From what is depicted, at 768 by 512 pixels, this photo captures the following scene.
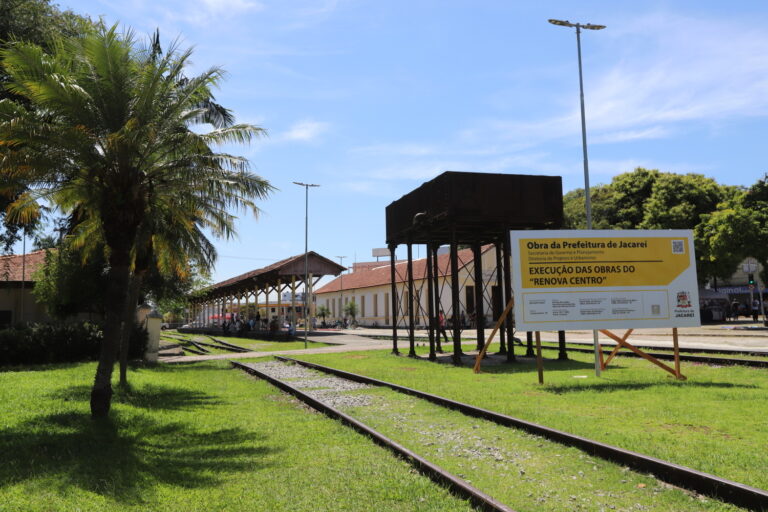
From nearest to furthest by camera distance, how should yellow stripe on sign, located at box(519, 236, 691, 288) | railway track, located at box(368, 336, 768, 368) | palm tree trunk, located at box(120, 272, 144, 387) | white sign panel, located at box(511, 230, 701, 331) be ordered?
white sign panel, located at box(511, 230, 701, 331) < yellow stripe on sign, located at box(519, 236, 691, 288) < palm tree trunk, located at box(120, 272, 144, 387) < railway track, located at box(368, 336, 768, 368)

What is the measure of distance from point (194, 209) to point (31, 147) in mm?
3412

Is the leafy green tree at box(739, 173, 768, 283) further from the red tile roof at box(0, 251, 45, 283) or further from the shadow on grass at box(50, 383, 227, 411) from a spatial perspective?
the red tile roof at box(0, 251, 45, 283)

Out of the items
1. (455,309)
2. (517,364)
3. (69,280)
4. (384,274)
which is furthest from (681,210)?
(69,280)

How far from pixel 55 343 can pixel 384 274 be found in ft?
146

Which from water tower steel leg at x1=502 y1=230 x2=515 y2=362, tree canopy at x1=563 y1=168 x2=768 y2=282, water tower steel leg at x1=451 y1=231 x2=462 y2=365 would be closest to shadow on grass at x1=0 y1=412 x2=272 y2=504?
water tower steel leg at x1=451 y1=231 x2=462 y2=365

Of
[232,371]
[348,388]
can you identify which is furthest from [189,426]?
[232,371]

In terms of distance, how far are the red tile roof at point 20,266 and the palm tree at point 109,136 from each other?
1897cm

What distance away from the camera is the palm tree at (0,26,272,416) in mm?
9016

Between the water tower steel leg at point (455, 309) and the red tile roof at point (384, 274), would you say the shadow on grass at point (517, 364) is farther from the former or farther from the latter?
the red tile roof at point (384, 274)

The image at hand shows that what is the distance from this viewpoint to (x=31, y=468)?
6227 mm

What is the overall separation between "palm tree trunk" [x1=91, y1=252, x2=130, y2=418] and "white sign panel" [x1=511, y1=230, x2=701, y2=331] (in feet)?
24.9

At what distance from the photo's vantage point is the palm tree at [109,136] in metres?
9.02

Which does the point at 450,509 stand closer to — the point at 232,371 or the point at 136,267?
the point at 136,267

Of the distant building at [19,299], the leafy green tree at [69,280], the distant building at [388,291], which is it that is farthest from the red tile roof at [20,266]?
the distant building at [388,291]
